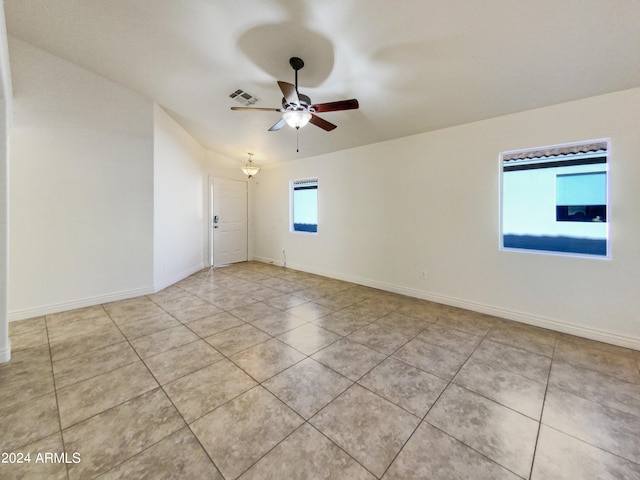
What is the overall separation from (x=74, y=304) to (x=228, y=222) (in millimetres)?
3596

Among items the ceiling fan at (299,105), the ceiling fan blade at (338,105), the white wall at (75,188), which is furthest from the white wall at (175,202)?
the ceiling fan blade at (338,105)

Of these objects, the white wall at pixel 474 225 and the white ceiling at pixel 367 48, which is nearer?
the white ceiling at pixel 367 48

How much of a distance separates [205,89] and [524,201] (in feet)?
14.3

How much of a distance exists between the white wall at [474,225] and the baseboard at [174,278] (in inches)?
107

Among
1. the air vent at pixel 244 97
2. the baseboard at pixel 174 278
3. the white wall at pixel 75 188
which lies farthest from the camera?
the baseboard at pixel 174 278

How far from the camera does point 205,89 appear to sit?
3.27 m

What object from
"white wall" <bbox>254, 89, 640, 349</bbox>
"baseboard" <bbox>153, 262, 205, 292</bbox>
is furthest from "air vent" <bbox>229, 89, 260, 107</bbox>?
"baseboard" <bbox>153, 262, 205, 292</bbox>

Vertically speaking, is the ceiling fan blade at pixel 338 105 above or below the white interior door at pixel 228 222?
above

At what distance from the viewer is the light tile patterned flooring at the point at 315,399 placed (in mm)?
1351

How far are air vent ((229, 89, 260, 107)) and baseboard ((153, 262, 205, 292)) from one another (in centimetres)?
316

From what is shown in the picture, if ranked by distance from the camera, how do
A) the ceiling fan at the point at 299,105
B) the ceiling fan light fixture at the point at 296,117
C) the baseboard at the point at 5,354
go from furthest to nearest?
the ceiling fan light fixture at the point at 296,117 → the ceiling fan at the point at 299,105 → the baseboard at the point at 5,354

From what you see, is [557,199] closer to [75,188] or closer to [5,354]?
[5,354]

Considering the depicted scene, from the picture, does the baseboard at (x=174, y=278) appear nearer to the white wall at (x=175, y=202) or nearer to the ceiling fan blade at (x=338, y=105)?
the white wall at (x=175, y=202)

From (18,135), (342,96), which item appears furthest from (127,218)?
(342,96)
